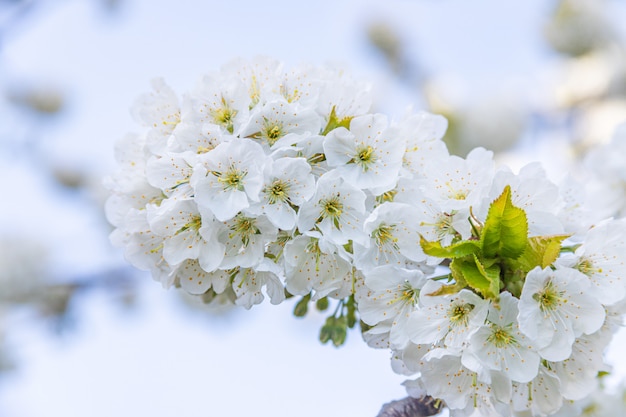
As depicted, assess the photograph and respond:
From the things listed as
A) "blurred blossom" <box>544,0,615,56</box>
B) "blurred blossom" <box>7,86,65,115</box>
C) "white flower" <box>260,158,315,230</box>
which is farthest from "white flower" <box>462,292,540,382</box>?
Result: "blurred blossom" <box>7,86,65,115</box>

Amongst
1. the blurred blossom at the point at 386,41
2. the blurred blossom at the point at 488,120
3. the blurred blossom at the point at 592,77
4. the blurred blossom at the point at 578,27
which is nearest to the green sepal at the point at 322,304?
the blurred blossom at the point at 488,120

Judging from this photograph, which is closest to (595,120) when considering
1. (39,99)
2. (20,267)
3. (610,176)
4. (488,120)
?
(488,120)

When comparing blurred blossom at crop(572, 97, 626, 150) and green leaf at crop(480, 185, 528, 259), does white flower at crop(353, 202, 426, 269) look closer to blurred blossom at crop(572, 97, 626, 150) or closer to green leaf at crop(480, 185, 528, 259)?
green leaf at crop(480, 185, 528, 259)

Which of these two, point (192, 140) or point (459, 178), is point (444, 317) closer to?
point (459, 178)

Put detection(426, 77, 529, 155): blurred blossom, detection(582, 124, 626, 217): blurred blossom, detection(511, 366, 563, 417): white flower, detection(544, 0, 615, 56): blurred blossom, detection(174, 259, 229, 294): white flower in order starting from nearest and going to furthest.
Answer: detection(511, 366, 563, 417): white flower < detection(174, 259, 229, 294): white flower < detection(582, 124, 626, 217): blurred blossom < detection(426, 77, 529, 155): blurred blossom < detection(544, 0, 615, 56): blurred blossom

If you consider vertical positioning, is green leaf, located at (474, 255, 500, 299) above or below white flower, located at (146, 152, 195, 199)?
above

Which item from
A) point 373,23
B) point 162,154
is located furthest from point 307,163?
point 373,23

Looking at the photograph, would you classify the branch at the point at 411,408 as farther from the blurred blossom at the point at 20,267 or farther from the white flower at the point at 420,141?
the blurred blossom at the point at 20,267
